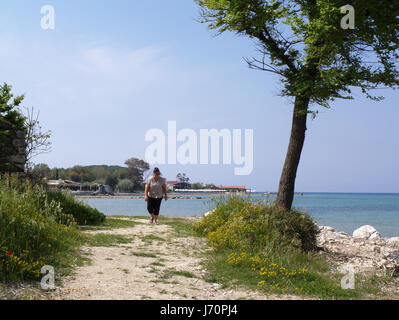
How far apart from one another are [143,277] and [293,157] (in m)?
6.36

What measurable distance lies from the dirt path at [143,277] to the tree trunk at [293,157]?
301 centimetres

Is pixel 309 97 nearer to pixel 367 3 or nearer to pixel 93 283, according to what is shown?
pixel 367 3

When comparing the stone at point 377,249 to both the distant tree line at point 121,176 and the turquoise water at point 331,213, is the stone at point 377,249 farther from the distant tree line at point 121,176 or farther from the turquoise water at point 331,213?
the distant tree line at point 121,176

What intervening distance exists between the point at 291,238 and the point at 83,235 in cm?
570

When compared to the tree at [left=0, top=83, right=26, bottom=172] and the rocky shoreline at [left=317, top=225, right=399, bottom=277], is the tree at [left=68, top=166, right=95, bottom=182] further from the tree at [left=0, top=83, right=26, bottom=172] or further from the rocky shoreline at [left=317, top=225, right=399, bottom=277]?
the rocky shoreline at [left=317, top=225, right=399, bottom=277]

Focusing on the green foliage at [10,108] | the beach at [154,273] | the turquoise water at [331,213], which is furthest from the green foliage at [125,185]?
the beach at [154,273]

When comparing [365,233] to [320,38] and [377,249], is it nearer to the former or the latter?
[377,249]

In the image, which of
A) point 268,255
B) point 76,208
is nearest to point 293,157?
point 268,255

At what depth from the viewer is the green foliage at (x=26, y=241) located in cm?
564

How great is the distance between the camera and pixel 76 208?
43.0 feet

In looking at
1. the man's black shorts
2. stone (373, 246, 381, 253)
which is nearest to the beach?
stone (373, 246, 381, 253)

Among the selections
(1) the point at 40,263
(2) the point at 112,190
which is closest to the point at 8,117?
(1) the point at 40,263

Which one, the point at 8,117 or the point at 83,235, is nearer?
the point at 83,235

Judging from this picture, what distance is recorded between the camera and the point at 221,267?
24.3 ft
